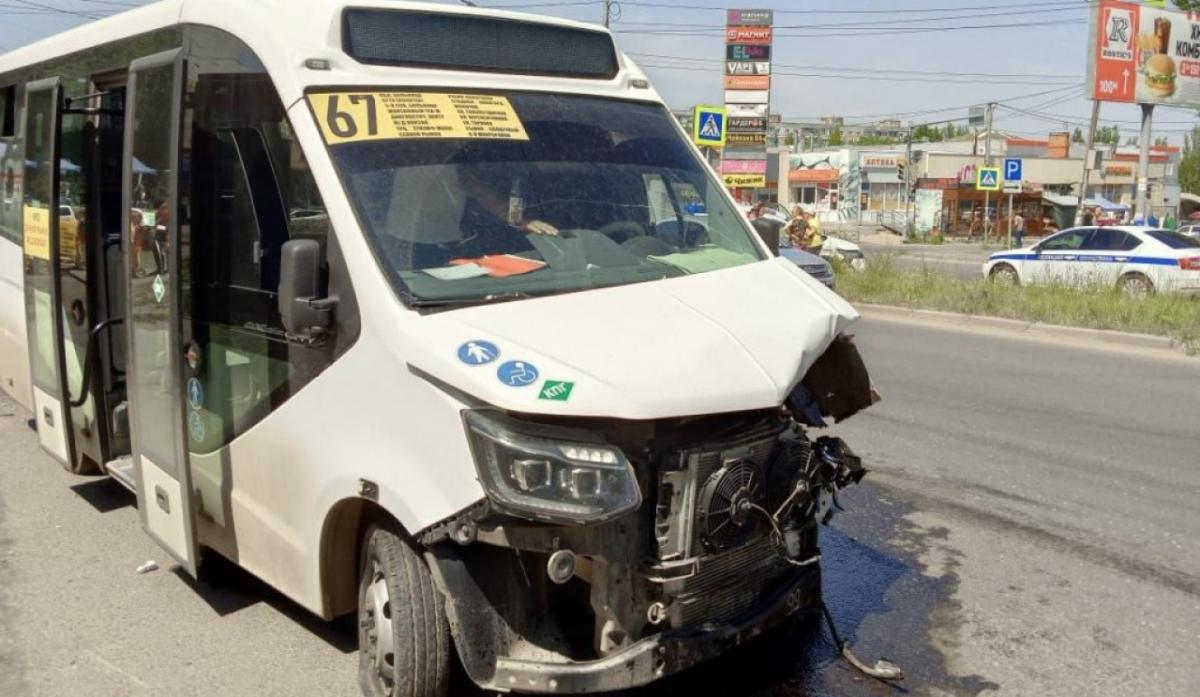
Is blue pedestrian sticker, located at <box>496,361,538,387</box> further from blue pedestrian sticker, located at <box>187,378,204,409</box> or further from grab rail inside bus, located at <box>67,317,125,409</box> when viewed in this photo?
grab rail inside bus, located at <box>67,317,125,409</box>

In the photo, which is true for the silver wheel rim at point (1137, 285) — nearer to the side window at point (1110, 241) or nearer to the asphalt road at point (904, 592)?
the side window at point (1110, 241)

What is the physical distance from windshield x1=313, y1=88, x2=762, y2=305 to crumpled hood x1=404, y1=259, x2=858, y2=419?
0.63 ft

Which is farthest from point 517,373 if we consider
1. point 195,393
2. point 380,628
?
point 195,393

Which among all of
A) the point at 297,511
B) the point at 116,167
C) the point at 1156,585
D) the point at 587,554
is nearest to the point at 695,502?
the point at 587,554

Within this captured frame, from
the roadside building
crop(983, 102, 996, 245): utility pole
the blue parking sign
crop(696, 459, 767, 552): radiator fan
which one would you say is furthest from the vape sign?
the roadside building

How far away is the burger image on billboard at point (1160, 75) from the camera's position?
32.2 metres

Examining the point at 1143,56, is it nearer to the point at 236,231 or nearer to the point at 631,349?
the point at 236,231

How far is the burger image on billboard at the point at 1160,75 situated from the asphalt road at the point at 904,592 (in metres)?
27.4

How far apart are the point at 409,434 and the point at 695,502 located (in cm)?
91

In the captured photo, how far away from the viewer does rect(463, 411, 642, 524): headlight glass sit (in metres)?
3.14

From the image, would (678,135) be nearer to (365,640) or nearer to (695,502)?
(695,502)

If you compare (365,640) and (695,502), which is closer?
(695,502)

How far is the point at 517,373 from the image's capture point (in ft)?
10.6

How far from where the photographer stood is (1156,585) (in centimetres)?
541
